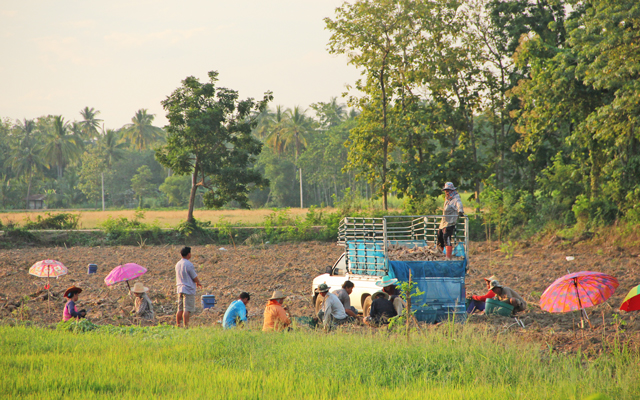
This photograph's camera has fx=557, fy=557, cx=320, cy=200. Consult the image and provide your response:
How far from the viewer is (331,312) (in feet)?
33.4

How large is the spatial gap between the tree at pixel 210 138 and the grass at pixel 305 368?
72.1 ft

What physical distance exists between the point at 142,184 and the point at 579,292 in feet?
245

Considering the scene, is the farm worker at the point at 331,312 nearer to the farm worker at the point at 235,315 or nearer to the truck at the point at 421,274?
the truck at the point at 421,274

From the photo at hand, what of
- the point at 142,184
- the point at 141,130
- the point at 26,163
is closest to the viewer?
the point at 26,163

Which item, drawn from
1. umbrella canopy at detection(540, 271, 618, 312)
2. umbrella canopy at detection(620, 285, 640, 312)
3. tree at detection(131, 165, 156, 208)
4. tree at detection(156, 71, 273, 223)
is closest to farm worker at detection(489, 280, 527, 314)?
umbrella canopy at detection(540, 271, 618, 312)

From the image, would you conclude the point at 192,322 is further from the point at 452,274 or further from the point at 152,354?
the point at 452,274

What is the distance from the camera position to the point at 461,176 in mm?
30047

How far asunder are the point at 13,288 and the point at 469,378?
1406 cm

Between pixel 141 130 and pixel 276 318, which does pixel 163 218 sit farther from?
pixel 141 130

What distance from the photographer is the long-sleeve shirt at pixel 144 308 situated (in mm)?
11312

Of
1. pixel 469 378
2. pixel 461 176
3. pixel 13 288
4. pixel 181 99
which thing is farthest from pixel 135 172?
pixel 469 378

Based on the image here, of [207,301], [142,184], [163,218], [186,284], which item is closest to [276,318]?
[186,284]

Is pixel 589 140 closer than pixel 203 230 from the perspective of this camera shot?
Yes

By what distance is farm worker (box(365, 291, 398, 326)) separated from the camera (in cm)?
999
